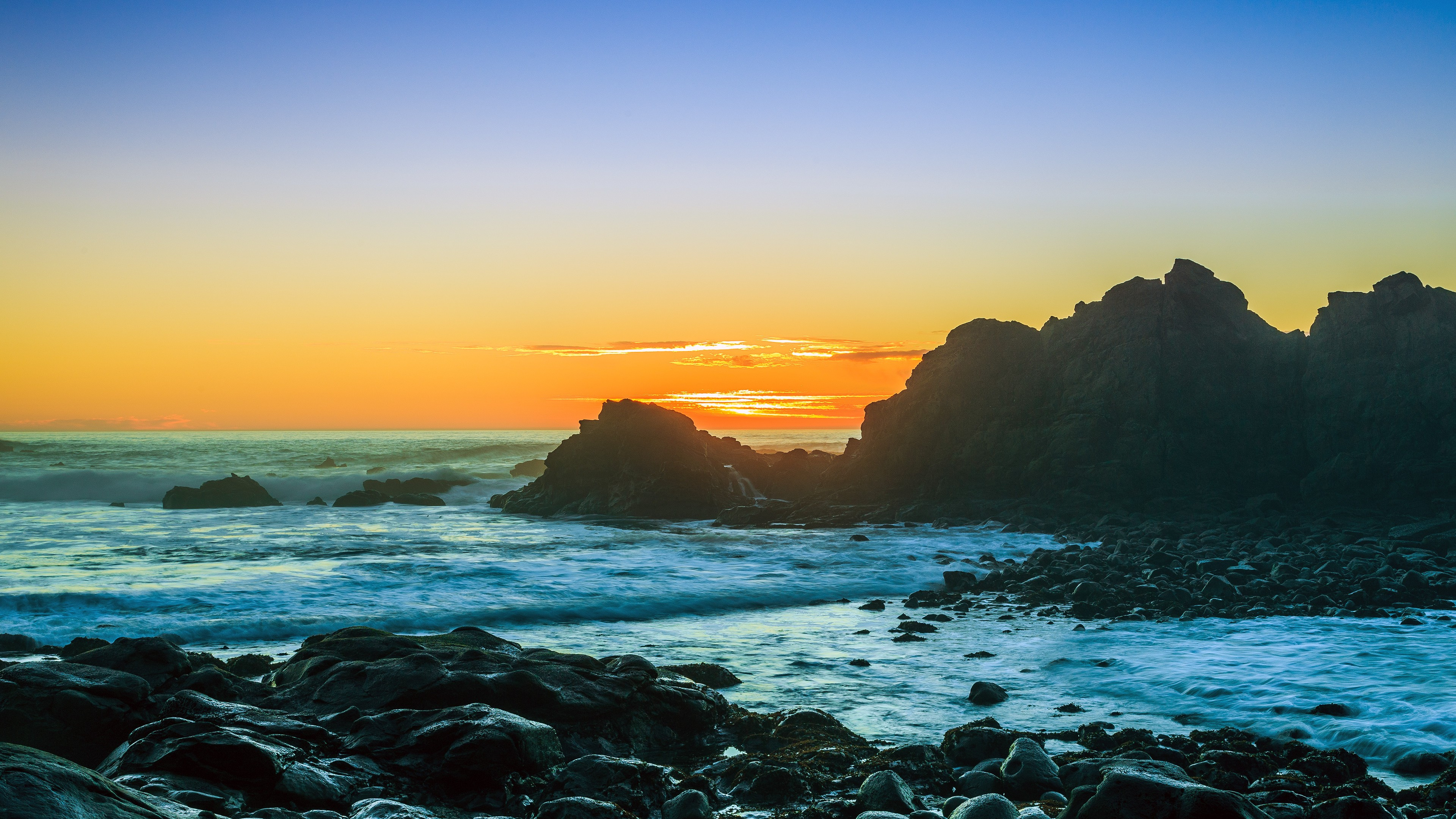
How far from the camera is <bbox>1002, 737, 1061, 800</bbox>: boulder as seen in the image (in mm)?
7281

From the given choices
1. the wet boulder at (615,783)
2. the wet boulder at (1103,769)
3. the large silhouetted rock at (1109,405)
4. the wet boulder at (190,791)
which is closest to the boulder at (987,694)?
the wet boulder at (1103,769)

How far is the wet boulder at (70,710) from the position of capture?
298 inches

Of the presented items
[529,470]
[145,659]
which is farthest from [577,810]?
[529,470]

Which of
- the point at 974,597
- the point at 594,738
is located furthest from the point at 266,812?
the point at 974,597

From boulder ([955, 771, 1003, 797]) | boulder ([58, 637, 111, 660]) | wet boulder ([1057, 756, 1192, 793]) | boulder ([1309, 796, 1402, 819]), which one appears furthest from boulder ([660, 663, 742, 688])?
boulder ([58, 637, 111, 660])

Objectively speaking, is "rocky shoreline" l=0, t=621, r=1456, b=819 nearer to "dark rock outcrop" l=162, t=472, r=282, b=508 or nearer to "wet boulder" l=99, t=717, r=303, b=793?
"wet boulder" l=99, t=717, r=303, b=793

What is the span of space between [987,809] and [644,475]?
32696mm

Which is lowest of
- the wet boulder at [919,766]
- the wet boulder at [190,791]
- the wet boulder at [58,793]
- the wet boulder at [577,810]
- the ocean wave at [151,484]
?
the ocean wave at [151,484]

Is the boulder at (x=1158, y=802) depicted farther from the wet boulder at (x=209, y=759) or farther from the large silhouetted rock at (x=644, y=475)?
the large silhouetted rock at (x=644, y=475)

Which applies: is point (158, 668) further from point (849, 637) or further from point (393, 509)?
point (393, 509)

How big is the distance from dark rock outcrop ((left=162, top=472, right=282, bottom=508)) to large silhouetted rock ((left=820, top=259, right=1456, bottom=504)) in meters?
26.9

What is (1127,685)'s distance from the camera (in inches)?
434

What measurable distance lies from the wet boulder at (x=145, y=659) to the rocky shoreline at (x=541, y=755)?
0.08 ft

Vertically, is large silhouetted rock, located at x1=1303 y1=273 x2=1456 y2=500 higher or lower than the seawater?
higher
